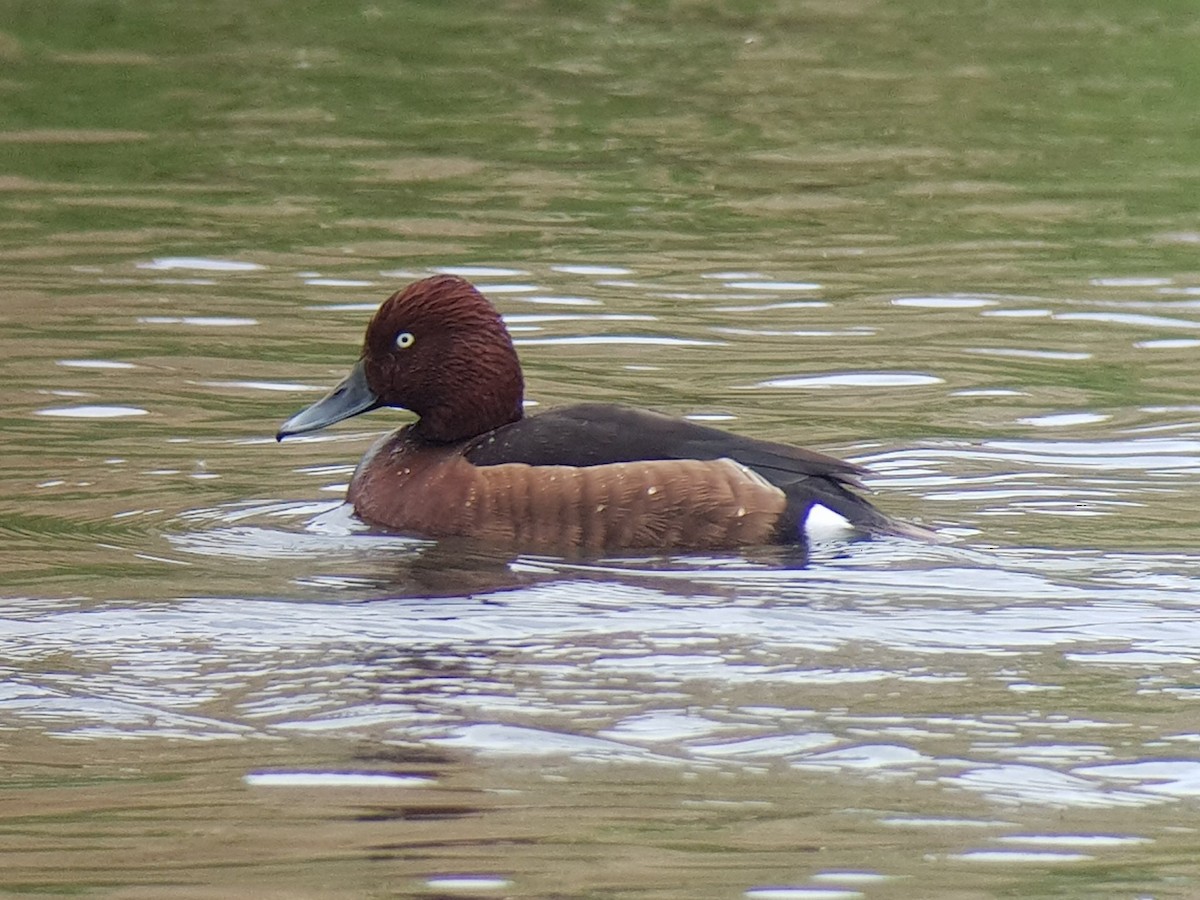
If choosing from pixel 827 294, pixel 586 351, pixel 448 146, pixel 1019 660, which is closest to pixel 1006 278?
pixel 827 294

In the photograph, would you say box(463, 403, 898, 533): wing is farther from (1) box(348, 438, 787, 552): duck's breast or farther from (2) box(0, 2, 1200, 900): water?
(2) box(0, 2, 1200, 900): water

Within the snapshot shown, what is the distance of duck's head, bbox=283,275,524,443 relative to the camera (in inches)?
337

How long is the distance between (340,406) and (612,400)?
1595mm

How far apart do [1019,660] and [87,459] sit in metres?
3.94

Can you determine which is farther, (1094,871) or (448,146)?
(448,146)

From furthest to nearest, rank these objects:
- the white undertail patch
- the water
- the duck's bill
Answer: the duck's bill, the white undertail patch, the water

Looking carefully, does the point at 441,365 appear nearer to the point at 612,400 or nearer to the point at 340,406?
the point at 340,406

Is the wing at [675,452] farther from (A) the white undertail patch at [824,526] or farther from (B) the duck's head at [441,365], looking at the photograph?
(B) the duck's head at [441,365]

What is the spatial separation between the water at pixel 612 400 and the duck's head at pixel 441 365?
504 millimetres

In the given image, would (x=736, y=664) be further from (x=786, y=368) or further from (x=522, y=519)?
(x=786, y=368)

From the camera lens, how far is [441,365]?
8.61 m

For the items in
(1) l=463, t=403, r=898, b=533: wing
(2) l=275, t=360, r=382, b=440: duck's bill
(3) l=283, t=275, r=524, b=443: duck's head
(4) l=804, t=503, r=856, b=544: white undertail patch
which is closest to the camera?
(4) l=804, t=503, r=856, b=544: white undertail patch

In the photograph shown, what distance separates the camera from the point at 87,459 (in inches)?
359

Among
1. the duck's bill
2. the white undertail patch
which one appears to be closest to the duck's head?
the duck's bill
